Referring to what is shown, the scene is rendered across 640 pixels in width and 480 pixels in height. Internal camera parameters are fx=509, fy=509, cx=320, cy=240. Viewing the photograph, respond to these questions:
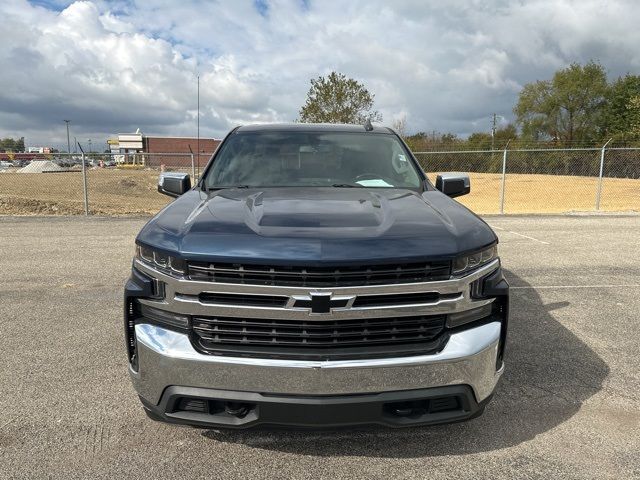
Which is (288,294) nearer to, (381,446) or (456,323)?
(456,323)

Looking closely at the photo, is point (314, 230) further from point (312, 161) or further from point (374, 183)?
point (312, 161)

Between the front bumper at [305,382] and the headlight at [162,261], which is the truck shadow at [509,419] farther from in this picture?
the headlight at [162,261]

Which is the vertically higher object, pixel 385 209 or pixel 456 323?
pixel 385 209

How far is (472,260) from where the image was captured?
247 centimetres

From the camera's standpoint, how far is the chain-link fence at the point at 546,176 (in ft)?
76.5

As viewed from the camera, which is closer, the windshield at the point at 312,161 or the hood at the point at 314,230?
the hood at the point at 314,230

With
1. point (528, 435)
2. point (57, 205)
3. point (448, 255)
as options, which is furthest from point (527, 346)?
point (57, 205)

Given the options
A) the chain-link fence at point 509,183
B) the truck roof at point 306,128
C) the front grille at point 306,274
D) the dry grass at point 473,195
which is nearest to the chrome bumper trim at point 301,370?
the front grille at point 306,274

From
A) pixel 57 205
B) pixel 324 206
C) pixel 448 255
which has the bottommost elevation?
pixel 57 205

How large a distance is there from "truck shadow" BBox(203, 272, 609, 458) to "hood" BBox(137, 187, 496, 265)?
83 centimetres

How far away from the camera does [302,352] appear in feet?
7.59

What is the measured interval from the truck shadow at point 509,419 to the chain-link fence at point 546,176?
58.5 feet

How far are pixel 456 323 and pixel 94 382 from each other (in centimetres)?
255

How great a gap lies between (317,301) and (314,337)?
18cm
